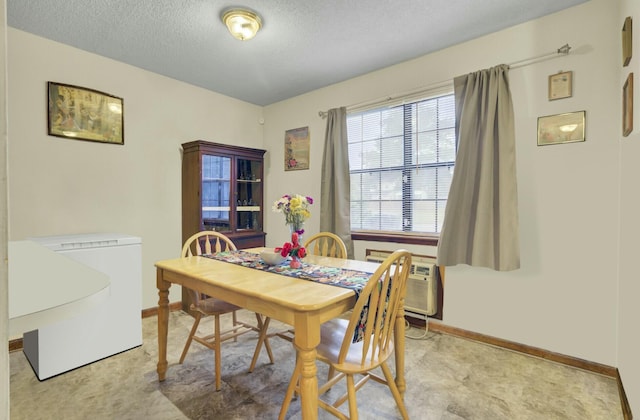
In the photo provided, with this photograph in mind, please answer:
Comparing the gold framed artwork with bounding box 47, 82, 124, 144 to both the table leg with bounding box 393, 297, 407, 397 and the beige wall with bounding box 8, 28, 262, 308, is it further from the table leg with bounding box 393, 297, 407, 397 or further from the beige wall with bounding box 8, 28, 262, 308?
the table leg with bounding box 393, 297, 407, 397

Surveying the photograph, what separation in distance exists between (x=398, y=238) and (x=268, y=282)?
1714 millimetres

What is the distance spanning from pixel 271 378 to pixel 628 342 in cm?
206

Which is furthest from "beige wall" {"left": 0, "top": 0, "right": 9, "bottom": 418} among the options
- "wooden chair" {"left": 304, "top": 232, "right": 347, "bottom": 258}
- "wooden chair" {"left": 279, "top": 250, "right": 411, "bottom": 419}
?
"wooden chair" {"left": 304, "top": 232, "right": 347, "bottom": 258}

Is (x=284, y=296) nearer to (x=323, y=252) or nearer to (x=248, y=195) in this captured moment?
(x=323, y=252)

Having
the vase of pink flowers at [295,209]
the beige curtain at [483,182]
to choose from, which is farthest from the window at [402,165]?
the vase of pink flowers at [295,209]

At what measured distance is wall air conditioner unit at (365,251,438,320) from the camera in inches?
106

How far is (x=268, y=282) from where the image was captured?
157 centimetres

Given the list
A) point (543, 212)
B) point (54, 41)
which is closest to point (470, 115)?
point (543, 212)

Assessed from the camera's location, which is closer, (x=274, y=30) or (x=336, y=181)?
(x=274, y=30)

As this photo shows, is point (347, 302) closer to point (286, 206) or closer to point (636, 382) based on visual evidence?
point (286, 206)

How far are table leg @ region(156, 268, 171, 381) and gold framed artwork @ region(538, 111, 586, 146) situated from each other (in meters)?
2.75

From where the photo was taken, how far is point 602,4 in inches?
79.6

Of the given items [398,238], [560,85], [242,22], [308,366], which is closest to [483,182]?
[560,85]

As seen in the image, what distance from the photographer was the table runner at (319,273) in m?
1.44
